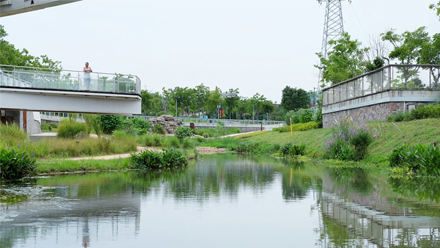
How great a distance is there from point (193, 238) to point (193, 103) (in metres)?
101

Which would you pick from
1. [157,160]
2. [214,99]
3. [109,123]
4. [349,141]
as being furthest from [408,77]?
[214,99]

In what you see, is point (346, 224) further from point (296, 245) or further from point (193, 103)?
point (193, 103)

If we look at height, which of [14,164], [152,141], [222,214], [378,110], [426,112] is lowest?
[222,214]

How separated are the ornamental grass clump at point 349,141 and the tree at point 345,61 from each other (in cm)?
2495

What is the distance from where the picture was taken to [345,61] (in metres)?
50.3

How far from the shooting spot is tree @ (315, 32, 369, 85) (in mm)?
49562

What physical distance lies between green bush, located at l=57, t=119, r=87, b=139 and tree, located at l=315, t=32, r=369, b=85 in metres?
28.2

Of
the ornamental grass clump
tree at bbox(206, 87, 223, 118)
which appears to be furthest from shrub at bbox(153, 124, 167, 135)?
tree at bbox(206, 87, 223, 118)

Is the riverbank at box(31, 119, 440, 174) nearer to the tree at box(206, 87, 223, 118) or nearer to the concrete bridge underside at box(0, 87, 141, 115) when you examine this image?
the concrete bridge underside at box(0, 87, 141, 115)

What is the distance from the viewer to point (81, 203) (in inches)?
438

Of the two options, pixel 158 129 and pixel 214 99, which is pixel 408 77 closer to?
pixel 158 129

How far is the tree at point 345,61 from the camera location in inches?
1951

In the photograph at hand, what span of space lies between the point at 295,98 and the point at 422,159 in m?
90.5

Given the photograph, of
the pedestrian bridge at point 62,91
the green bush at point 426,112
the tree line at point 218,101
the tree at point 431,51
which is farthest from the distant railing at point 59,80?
the tree line at point 218,101
